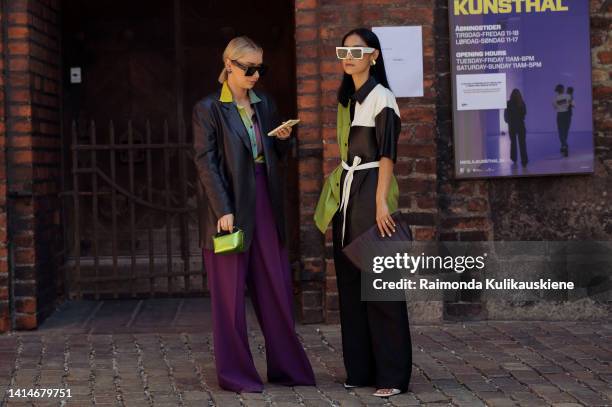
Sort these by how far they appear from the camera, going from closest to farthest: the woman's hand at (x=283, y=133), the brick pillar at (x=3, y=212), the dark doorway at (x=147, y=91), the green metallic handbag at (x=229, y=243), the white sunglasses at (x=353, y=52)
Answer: the white sunglasses at (x=353, y=52) → the green metallic handbag at (x=229, y=243) → the woman's hand at (x=283, y=133) → the brick pillar at (x=3, y=212) → the dark doorway at (x=147, y=91)

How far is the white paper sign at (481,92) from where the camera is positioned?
7.79 metres

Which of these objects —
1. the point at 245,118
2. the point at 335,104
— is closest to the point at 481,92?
the point at 335,104

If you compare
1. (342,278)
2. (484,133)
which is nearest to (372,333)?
(342,278)

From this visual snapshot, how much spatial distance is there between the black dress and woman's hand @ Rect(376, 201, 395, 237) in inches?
2.4

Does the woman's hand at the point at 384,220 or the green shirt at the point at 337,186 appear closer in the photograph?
the woman's hand at the point at 384,220

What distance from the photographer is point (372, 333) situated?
5.87m

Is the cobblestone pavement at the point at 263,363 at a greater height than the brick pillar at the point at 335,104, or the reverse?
the brick pillar at the point at 335,104

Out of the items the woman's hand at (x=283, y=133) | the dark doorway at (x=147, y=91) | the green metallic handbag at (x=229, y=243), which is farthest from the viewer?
the dark doorway at (x=147, y=91)

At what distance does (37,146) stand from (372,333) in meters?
3.21

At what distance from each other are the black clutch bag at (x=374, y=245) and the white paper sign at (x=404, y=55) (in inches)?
82.4

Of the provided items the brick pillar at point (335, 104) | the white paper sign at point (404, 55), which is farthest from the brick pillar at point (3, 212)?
the white paper sign at point (404, 55)

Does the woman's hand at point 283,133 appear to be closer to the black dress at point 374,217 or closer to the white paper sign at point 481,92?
the black dress at point 374,217

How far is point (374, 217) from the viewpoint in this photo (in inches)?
229

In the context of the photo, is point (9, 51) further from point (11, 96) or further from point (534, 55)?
point (534, 55)
